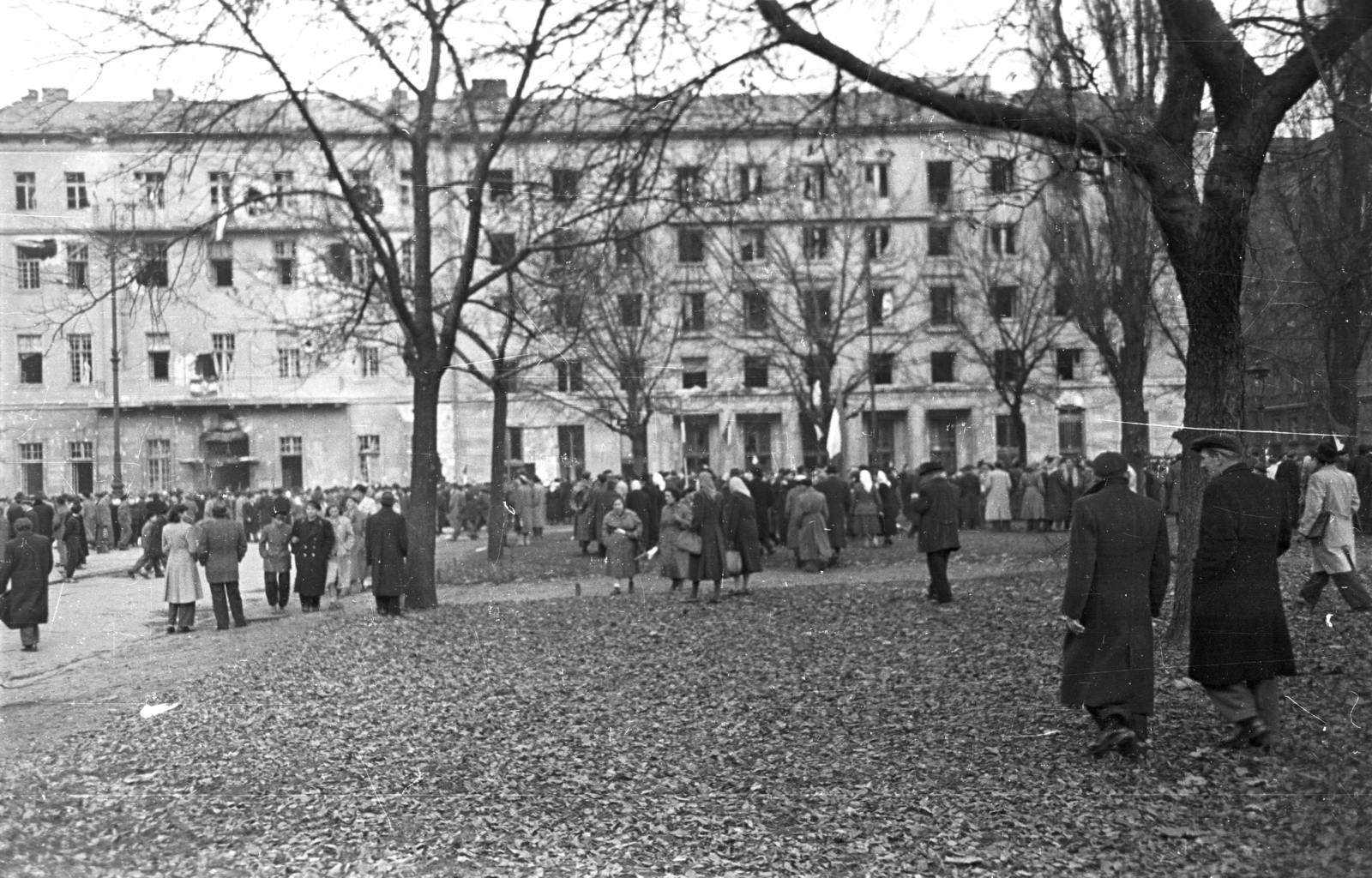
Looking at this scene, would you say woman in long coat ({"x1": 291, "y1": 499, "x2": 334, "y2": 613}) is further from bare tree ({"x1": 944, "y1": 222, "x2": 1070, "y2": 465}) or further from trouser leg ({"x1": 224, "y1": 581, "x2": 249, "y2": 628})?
bare tree ({"x1": 944, "y1": 222, "x2": 1070, "y2": 465})

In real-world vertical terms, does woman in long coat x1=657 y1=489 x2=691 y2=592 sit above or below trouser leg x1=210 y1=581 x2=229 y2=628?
above

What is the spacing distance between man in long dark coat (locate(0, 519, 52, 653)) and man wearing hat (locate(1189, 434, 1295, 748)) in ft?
46.4

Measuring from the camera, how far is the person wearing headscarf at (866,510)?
29156 mm

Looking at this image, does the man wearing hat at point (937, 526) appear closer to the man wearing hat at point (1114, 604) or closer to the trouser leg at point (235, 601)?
the man wearing hat at point (1114, 604)

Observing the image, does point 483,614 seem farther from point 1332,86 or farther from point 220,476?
point 220,476

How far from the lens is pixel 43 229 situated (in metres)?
15.1

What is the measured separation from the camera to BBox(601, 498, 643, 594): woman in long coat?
21.3 metres

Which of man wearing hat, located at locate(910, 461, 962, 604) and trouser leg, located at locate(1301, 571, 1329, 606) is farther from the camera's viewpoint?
man wearing hat, located at locate(910, 461, 962, 604)

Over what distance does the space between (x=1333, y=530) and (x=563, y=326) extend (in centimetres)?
1195

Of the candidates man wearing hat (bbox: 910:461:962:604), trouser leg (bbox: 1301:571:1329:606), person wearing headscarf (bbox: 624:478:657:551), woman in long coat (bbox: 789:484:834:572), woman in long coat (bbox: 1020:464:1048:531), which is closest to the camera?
trouser leg (bbox: 1301:571:1329:606)

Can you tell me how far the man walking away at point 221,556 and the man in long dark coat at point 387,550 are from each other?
6.75 feet

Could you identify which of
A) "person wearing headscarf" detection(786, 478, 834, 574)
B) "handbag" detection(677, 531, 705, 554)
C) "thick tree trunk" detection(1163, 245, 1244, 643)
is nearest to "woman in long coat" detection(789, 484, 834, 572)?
"person wearing headscarf" detection(786, 478, 834, 574)

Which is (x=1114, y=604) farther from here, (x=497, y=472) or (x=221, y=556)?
(x=497, y=472)

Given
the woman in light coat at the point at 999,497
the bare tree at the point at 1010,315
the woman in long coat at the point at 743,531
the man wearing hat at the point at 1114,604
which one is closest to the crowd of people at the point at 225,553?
the woman in long coat at the point at 743,531
